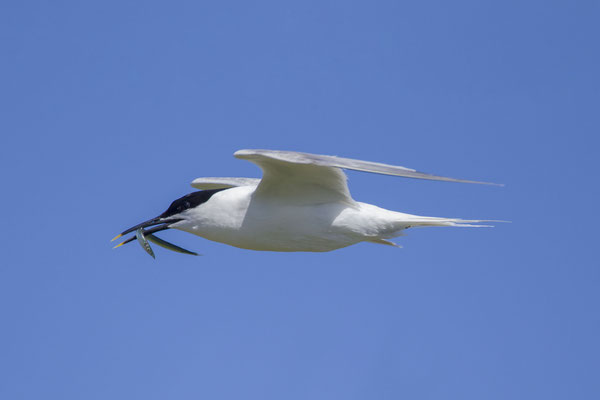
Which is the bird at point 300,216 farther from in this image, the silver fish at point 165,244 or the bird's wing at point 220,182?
the bird's wing at point 220,182

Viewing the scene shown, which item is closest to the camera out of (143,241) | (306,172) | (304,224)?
(306,172)

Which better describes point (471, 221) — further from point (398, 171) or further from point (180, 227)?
point (180, 227)

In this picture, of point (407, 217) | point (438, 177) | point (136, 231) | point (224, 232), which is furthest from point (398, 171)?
point (136, 231)

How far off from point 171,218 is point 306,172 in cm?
209

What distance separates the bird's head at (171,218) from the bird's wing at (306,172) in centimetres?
102

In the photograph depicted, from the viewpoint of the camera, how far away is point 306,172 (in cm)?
896

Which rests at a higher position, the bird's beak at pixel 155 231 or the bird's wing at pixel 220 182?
the bird's wing at pixel 220 182

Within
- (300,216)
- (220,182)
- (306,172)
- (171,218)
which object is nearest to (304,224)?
(300,216)

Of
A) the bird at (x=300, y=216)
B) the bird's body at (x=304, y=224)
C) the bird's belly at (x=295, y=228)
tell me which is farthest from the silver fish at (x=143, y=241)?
the bird's belly at (x=295, y=228)

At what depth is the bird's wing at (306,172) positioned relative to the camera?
8.12 m

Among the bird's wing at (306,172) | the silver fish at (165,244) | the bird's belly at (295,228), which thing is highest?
the bird's wing at (306,172)

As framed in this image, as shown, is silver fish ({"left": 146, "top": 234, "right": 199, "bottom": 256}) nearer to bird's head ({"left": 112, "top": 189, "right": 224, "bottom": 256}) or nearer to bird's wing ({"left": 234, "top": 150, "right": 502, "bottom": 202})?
bird's head ({"left": 112, "top": 189, "right": 224, "bottom": 256})

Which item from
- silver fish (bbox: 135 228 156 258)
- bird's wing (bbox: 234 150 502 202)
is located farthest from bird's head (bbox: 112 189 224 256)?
bird's wing (bbox: 234 150 502 202)

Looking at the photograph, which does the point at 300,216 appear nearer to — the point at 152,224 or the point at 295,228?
the point at 295,228
